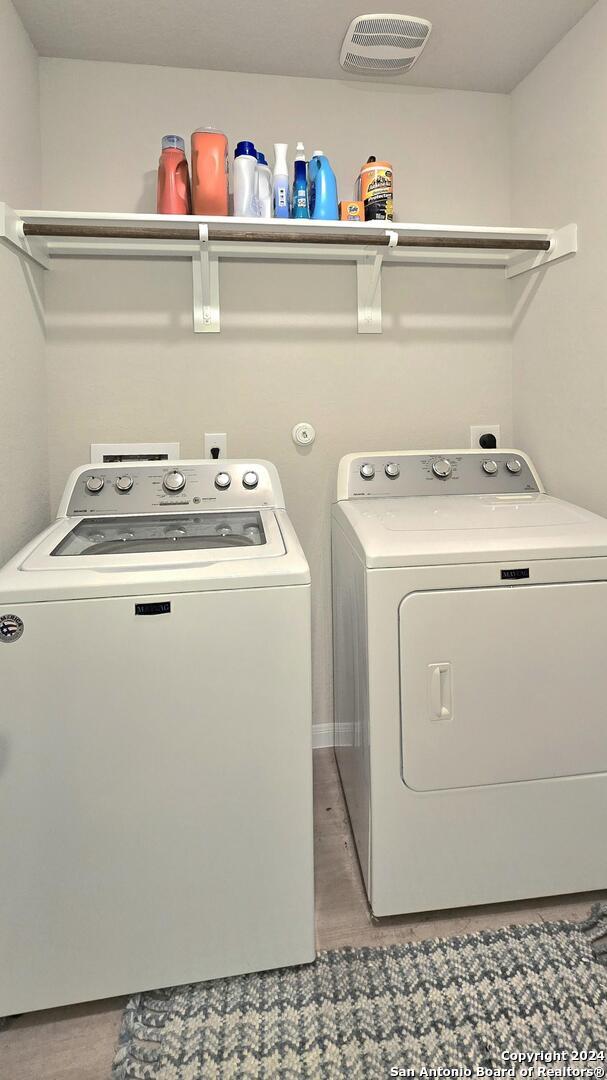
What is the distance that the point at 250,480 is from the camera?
1.86 m

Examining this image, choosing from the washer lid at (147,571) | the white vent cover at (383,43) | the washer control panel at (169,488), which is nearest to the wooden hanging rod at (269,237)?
the white vent cover at (383,43)

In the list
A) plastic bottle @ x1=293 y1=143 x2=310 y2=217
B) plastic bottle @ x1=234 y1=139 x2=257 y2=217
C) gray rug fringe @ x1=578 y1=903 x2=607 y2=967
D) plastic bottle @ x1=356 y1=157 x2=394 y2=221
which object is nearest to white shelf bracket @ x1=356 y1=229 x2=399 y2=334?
plastic bottle @ x1=356 y1=157 x2=394 y2=221

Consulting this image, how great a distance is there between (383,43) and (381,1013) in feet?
8.41

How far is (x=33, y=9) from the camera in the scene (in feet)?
5.46

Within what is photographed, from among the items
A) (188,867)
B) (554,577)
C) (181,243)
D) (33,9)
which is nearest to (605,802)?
(554,577)

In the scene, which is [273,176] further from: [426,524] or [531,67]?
[426,524]

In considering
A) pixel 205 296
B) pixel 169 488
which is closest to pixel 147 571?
pixel 169 488

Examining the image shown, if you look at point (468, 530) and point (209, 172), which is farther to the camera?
point (209, 172)

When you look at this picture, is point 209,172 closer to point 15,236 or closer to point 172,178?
point 172,178

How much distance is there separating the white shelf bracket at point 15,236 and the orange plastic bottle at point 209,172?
50cm

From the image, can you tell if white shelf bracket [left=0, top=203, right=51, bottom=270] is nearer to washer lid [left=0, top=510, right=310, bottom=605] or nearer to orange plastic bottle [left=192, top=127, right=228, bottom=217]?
orange plastic bottle [left=192, top=127, right=228, bottom=217]

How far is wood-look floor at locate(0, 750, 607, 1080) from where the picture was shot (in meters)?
1.17

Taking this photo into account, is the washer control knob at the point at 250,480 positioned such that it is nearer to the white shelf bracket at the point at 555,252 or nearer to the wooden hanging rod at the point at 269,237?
the wooden hanging rod at the point at 269,237

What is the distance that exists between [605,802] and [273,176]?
6.69ft
